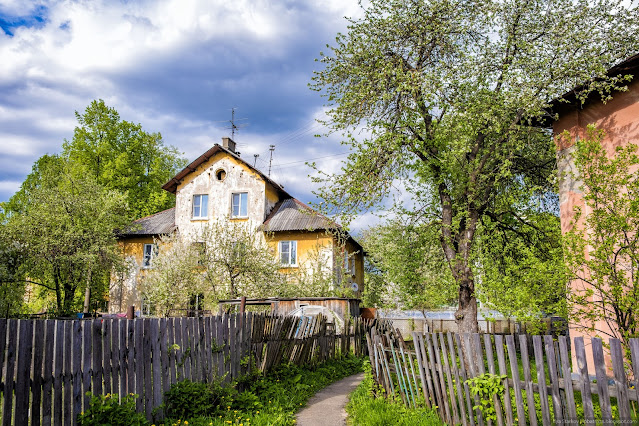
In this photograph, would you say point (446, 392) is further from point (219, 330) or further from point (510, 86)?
point (510, 86)

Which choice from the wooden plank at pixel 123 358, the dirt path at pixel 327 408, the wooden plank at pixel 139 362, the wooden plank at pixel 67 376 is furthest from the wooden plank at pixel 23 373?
the dirt path at pixel 327 408

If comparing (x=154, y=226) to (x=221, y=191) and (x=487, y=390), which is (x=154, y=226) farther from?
(x=487, y=390)

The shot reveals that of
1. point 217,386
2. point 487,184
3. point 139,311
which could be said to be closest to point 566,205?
point 487,184

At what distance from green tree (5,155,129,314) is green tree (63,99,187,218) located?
498 centimetres

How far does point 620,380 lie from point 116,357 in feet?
19.1

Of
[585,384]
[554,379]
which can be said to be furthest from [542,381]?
[585,384]

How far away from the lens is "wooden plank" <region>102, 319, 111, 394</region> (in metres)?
5.82

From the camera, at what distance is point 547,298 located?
851 cm

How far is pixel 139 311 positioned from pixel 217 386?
23.9 metres

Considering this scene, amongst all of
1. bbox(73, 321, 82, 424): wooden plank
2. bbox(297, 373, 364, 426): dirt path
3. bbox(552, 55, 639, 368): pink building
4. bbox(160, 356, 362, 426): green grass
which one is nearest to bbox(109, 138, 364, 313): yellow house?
bbox(160, 356, 362, 426): green grass

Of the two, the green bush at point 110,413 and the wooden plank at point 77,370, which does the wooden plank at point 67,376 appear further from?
the green bush at point 110,413

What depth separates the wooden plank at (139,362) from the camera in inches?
251

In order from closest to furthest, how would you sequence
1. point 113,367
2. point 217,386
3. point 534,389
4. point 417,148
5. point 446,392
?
point 534,389
point 113,367
point 446,392
point 217,386
point 417,148

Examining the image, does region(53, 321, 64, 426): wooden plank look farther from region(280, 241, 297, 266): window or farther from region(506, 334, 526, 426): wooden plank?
region(280, 241, 297, 266): window
